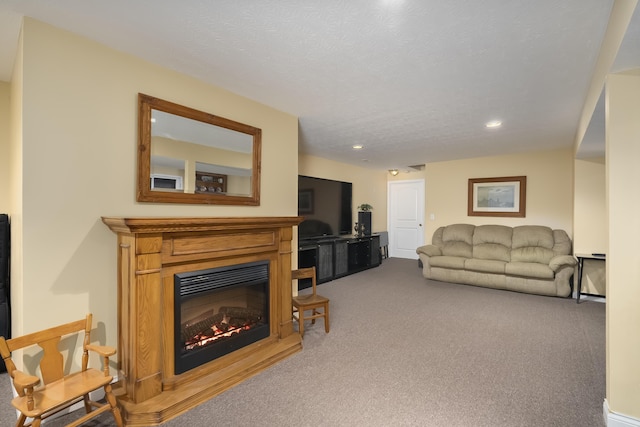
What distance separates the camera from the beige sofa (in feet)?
14.6

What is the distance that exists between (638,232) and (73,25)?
11.5ft

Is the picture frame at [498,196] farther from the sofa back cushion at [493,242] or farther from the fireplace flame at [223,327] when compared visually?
the fireplace flame at [223,327]

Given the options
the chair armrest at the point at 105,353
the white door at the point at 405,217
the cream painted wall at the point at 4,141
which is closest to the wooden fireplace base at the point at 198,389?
the chair armrest at the point at 105,353

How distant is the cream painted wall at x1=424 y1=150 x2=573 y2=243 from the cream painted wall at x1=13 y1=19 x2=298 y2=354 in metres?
5.48

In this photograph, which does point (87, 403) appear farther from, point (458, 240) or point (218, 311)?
point (458, 240)

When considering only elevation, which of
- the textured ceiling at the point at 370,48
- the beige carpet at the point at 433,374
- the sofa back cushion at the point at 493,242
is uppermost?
the textured ceiling at the point at 370,48

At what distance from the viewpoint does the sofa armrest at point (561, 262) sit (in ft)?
14.1

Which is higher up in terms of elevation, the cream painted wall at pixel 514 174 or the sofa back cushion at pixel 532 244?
the cream painted wall at pixel 514 174

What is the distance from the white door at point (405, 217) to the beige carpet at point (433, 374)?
388 centimetres

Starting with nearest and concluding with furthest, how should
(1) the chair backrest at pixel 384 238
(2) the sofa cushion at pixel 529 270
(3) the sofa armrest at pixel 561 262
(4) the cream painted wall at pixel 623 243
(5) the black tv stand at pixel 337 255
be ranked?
(4) the cream painted wall at pixel 623 243 → (3) the sofa armrest at pixel 561 262 → (2) the sofa cushion at pixel 529 270 → (5) the black tv stand at pixel 337 255 → (1) the chair backrest at pixel 384 238

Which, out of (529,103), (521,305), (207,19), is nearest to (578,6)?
(529,103)

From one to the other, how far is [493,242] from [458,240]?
0.58m

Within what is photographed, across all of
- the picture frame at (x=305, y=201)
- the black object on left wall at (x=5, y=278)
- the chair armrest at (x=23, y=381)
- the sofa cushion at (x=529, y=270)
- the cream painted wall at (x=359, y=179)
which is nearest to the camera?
the chair armrest at (x=23, y=381)

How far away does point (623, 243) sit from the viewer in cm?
176
